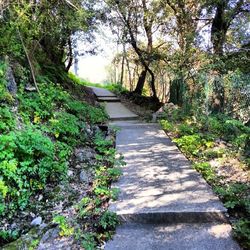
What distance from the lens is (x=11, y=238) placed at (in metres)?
2.88

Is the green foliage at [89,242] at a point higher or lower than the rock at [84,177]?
lower

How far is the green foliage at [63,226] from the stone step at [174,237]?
0.44 metres

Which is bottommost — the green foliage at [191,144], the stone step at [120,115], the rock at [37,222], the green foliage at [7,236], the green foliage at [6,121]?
the green foliage at [7,236]

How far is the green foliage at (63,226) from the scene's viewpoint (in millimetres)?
2812

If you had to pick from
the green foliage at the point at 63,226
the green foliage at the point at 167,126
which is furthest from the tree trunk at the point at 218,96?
the green foliage at the point at 63,226

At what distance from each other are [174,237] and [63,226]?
1170 mm

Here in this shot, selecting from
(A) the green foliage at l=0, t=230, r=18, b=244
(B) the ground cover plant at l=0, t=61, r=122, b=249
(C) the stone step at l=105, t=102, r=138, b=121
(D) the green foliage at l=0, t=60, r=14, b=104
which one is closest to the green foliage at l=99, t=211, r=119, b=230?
(B) the ground cover plant at l=0, t=61, r=122, b=249

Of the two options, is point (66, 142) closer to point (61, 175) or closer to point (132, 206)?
point (61, 175)

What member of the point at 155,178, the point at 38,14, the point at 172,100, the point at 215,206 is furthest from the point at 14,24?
Result: the point at 172,100

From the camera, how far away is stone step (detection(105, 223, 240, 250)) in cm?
262

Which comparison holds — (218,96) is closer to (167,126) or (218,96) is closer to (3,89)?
(167,126)

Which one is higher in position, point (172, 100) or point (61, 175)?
point (172, 100)

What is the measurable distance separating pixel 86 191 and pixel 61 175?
48cm

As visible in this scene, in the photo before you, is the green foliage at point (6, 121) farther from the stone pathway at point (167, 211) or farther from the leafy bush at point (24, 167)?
the stone pathway at point (167, 211)
